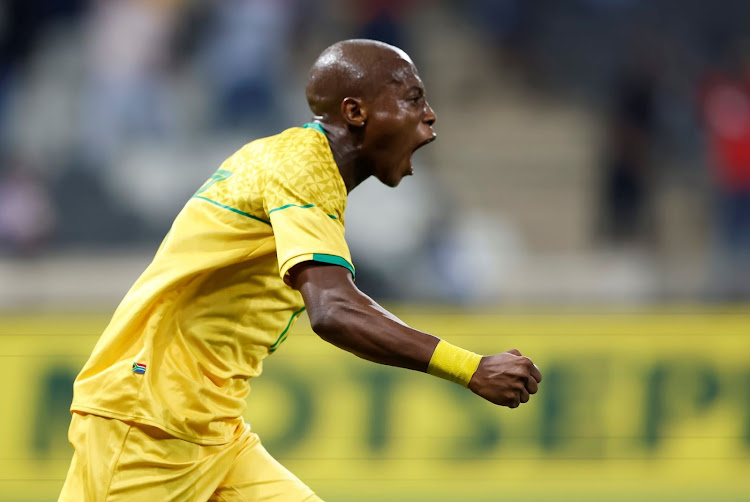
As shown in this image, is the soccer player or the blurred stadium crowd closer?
the soccer player

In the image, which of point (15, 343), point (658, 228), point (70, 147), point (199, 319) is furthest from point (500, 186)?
point (199, 319)

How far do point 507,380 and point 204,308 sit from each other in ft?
3.06

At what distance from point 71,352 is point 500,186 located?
13.7 ft

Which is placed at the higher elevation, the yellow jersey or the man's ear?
the man's ear

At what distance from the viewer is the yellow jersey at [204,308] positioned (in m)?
2.95

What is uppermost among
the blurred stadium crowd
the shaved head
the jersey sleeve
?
the blurred stadium crowd

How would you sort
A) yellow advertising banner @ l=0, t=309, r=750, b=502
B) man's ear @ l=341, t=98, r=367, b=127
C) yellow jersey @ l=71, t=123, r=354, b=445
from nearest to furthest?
yellow jersey @ l=71, t=123, r=354, b=445 → man's ear @ l=341, t=98, r=367, b=127 → yellow advertising banner @ l=0, t=309, r=750, b=502

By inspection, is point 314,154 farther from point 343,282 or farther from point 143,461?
point 143,461

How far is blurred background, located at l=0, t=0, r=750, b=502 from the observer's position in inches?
267

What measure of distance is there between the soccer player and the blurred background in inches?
143

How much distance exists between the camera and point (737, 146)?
9109mm

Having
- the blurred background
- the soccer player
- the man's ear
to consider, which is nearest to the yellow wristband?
the soccer player

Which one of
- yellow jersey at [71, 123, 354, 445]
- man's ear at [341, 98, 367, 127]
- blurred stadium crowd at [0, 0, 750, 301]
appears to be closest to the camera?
yellow jersey at [71, 123, 354, 445]

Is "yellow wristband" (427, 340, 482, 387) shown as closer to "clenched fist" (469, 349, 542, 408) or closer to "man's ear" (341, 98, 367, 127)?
"clenched fist" (469, 349, 542, 408)
